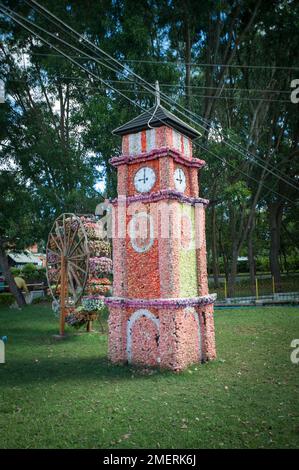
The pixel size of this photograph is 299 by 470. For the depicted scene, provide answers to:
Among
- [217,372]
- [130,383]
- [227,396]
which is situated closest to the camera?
[227,396]

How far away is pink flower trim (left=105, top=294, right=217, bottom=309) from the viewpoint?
9100mm

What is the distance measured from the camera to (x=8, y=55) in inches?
898

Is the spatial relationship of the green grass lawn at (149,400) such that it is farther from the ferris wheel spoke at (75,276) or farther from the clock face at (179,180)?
the clock face at (179,180)

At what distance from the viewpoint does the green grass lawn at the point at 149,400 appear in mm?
5660

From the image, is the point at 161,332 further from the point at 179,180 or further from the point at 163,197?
the point at 179,180

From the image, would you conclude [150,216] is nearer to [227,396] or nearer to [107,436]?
[227,396]

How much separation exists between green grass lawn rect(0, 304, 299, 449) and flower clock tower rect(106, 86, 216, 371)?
673 mm

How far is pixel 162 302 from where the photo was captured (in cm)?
913

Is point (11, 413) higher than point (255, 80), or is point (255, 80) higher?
point (255, 80)

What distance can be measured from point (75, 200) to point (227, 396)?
46.1 ft

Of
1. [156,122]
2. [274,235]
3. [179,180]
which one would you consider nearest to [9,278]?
[179,180]

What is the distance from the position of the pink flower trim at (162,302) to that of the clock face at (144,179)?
2984 millimetres

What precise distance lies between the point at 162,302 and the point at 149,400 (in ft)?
8.13
